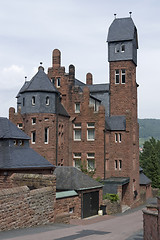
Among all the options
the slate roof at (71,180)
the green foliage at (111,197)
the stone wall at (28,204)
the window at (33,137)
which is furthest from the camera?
the window at (33,137)

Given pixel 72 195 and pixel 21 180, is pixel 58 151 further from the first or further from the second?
pixel 21 180

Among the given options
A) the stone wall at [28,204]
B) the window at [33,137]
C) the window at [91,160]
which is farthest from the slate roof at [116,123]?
the stone wall at [28,204]

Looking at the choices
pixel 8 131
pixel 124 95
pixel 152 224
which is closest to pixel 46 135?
pixel 124 95

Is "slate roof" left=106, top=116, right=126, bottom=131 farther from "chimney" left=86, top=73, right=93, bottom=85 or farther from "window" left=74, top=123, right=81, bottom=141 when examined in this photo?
"chimney" left=86, top=73, right=93, bottom=85

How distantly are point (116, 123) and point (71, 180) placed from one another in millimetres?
17102

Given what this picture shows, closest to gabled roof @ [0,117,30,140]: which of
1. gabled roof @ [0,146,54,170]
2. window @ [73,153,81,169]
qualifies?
gabled roof @ [0,146,54,170]

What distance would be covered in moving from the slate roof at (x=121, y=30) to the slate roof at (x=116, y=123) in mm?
10806

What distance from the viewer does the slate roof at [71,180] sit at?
32281 mm

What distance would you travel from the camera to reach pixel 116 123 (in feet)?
158

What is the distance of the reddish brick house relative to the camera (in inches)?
1694

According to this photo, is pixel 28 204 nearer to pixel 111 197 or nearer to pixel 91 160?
pixel 111 197

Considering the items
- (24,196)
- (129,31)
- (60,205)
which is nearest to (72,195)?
(60,205)

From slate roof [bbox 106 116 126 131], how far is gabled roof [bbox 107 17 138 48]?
35.5ft

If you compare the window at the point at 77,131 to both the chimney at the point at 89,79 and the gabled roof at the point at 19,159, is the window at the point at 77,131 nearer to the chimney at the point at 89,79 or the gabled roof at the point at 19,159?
the chimney at the point at 89,79
